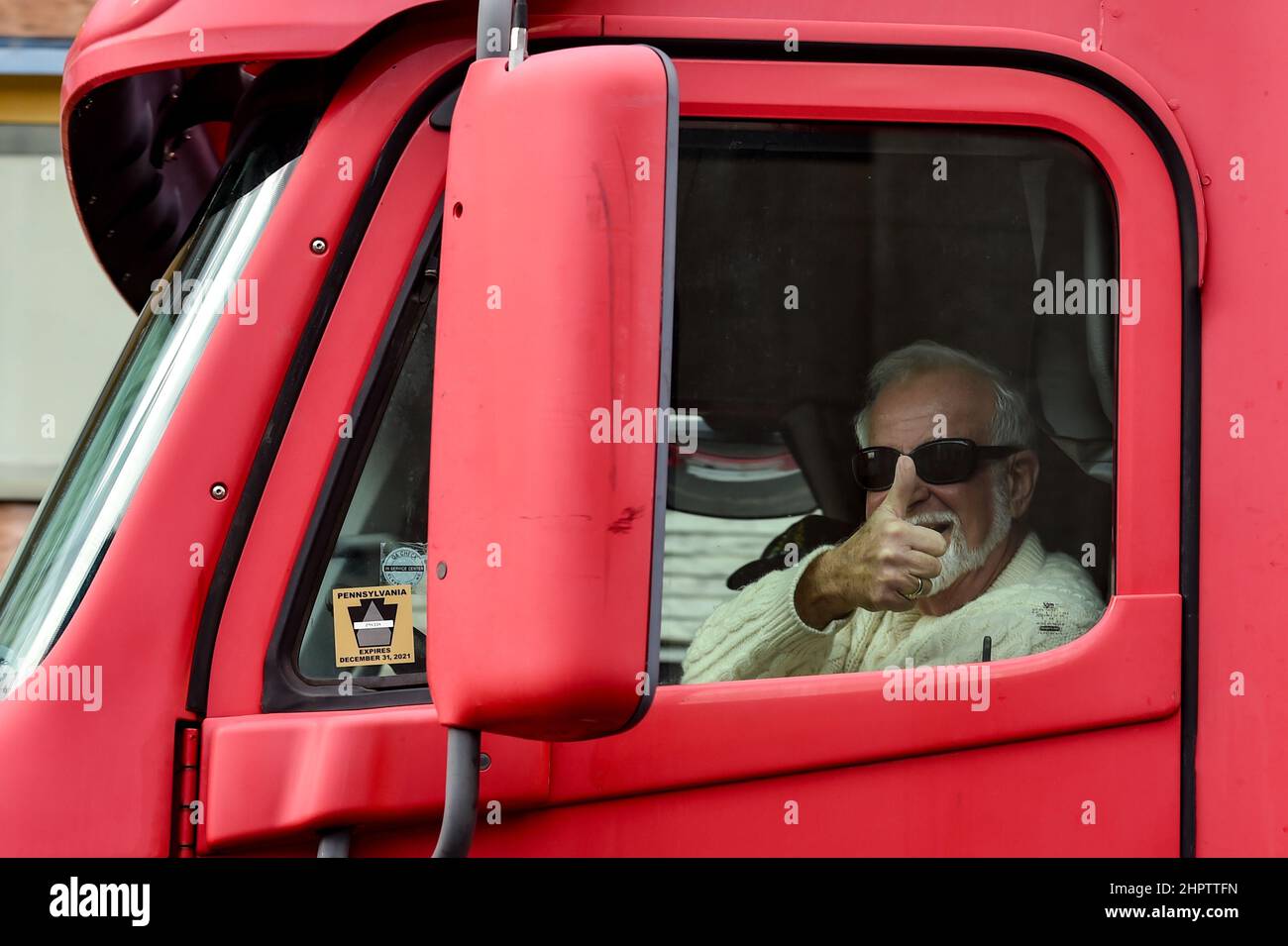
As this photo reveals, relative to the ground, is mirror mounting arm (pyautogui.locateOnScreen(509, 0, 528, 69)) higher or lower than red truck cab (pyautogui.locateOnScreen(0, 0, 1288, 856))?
higher

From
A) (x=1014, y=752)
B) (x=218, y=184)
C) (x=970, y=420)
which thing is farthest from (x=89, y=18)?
(x=1014, y=752)

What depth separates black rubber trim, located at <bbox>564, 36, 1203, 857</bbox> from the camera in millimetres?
1604

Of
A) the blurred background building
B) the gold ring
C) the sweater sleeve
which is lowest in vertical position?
the sweater sleeve

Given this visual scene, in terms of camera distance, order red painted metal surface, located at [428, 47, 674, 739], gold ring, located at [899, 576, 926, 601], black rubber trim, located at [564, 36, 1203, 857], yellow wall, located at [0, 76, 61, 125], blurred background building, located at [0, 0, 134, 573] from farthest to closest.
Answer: blurred background building, located at [0, 0, 134, 573] < yellow wall, located at [0, 76, 61, 125] < gold ring, located at [899, 576, 926, 601] < black rubber trim, located at [564, 36, 1203, 857] < red painted metal surface, located at [428, 47, 674, 739]

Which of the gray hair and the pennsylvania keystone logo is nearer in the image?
the pennsylvania keystone logo

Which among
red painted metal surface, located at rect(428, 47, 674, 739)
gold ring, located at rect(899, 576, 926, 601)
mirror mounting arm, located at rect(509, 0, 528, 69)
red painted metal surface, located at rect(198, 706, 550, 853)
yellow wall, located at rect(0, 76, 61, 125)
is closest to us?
red painted metal surface, located at rect(428, 47, 674, 739)

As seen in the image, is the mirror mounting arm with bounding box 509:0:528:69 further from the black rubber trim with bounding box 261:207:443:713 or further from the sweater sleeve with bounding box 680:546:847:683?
the sweater sleeve with bounding box 680:546:847:683

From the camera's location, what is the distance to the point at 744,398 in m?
1.81

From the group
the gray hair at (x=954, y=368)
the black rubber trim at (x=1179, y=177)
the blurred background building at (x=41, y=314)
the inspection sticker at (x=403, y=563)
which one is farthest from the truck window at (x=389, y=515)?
the blurred background building at (x=41, y=314)

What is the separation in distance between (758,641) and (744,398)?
318 millimetres

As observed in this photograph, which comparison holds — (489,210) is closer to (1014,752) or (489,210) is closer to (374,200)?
(374,200)

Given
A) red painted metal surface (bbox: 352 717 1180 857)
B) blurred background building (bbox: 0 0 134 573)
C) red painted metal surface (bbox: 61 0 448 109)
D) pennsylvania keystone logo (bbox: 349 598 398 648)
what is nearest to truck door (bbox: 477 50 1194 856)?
red painted metal surface (bbox: 352 717 1180 857)

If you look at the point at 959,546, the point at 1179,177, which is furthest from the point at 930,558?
the point at 1179,177
